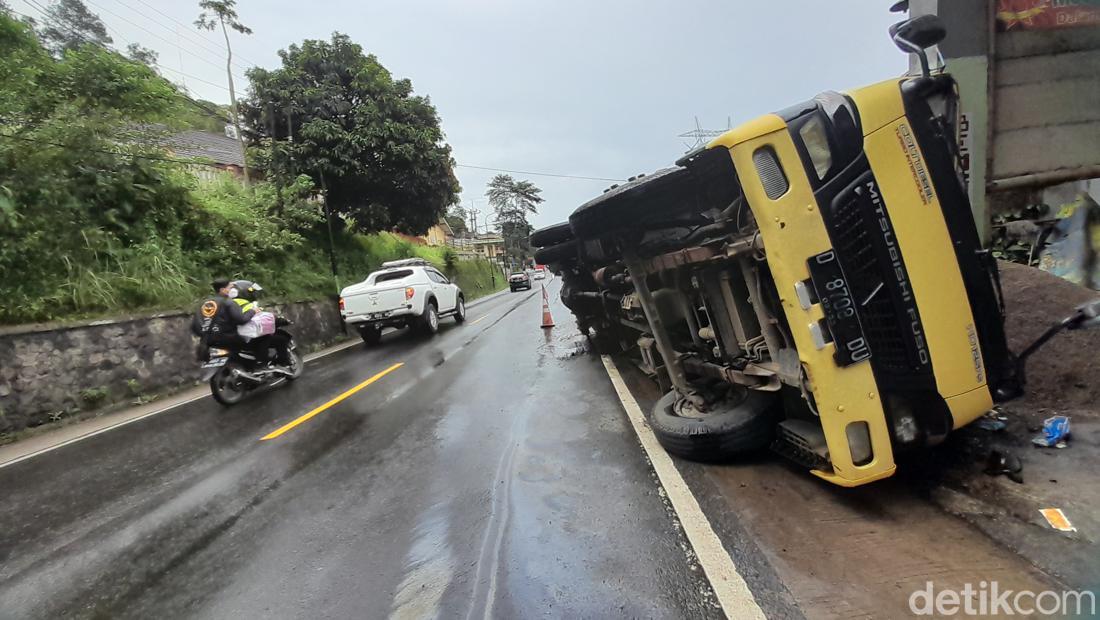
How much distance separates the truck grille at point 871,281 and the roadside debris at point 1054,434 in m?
1.29

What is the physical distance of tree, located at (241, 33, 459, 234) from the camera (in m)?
16.1

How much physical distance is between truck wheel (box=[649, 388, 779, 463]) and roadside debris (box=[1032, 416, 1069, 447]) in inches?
57.5

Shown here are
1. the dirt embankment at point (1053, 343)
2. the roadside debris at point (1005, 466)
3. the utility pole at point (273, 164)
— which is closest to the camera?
the roadside debris at point (1005, 466)

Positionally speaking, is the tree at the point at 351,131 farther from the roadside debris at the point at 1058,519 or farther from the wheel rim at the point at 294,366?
the roadside debris at the point at 1058,519

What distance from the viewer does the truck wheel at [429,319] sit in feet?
42.2

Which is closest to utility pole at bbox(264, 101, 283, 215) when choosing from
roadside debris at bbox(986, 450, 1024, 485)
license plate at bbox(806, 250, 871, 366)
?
license plate at bbox(806, 250, 871, 366)

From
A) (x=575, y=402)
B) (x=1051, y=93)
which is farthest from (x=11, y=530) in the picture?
(x=1051, y=93)

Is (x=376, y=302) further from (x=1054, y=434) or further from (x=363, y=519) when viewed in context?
(x=1054, y=434)

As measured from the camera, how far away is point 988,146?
606cm

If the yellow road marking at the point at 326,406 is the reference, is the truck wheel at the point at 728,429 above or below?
below

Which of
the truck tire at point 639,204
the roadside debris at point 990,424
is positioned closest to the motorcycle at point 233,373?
the truck tire at point 639,204

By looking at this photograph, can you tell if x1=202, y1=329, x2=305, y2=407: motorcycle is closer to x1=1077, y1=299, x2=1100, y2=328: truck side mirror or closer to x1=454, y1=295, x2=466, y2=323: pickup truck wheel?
x1=454, y1=295, x2=466, y2=323: pickup truck wheel

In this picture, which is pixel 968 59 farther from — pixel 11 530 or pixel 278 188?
pixel 278 188

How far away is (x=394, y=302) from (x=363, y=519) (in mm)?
9116
